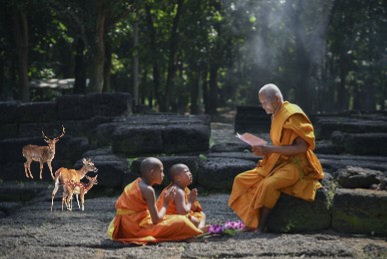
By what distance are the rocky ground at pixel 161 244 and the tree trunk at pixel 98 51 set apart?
41.2 ft

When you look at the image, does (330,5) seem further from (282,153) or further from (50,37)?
(282,153)

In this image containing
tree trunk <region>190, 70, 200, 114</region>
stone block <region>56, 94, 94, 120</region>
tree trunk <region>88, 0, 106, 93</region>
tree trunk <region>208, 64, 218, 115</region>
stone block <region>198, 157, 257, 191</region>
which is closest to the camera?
stone block <region>198, 157, 257, 191</region>

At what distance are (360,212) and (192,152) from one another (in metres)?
4.81

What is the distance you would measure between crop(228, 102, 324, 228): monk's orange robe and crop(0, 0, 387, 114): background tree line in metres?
13.5

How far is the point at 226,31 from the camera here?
3362cm

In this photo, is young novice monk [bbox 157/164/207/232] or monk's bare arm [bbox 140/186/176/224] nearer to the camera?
monk's bare arm [bbox 140/186/176/224]

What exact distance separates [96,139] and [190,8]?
18.1 meters

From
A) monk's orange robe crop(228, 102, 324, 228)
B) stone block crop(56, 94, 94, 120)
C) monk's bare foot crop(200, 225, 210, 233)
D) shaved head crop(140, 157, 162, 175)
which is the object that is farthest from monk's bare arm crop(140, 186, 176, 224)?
stone block crop(56, 94, 94, 120)

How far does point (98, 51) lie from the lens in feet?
65.4

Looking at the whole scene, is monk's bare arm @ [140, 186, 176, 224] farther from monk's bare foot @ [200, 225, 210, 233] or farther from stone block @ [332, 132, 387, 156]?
stone block @ [332, 132, 387, 156]

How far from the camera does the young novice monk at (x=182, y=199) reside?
6902mm

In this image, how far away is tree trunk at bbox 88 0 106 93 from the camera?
19844mm

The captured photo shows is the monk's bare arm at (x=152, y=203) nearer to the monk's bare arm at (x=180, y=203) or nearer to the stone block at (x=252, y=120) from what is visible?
the monk's bare arm at (x=180, y=203)

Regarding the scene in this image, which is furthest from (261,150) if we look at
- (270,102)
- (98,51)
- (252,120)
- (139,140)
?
(98,51)
